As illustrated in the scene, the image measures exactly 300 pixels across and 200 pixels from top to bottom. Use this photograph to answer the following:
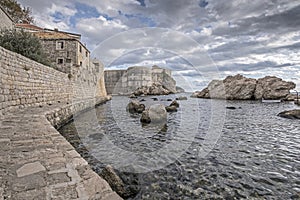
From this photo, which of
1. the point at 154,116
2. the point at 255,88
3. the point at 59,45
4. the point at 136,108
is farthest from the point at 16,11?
the point at 255,88

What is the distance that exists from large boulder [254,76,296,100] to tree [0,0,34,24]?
40.4m

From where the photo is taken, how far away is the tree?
79.3 feet

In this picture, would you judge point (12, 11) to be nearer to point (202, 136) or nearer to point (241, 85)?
point (202, 136)

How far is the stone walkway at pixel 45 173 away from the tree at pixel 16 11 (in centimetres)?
2800

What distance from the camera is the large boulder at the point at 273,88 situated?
3328 cm

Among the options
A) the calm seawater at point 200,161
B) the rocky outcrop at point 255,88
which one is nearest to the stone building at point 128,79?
the rocky outcrop at point 255,88

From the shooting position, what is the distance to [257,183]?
3891mm

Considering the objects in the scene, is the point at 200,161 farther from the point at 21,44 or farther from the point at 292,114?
the point at 21,44

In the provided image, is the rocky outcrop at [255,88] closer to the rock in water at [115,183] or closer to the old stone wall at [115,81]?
the rock in water at [115,183]

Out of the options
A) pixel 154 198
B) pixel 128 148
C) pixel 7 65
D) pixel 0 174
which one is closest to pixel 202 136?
pixel 128 148

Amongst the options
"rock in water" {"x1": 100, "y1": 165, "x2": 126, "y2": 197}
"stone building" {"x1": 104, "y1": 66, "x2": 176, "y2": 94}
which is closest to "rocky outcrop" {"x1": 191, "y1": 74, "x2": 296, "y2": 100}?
"stone building" {"x1": 104, "y1": 66, "x2": 176, "y2": 94}

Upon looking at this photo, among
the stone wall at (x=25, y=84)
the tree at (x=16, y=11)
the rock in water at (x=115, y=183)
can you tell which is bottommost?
the rock in water at (x=115, y=183)

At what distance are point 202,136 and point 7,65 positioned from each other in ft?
26.4

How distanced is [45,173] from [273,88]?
131ft
